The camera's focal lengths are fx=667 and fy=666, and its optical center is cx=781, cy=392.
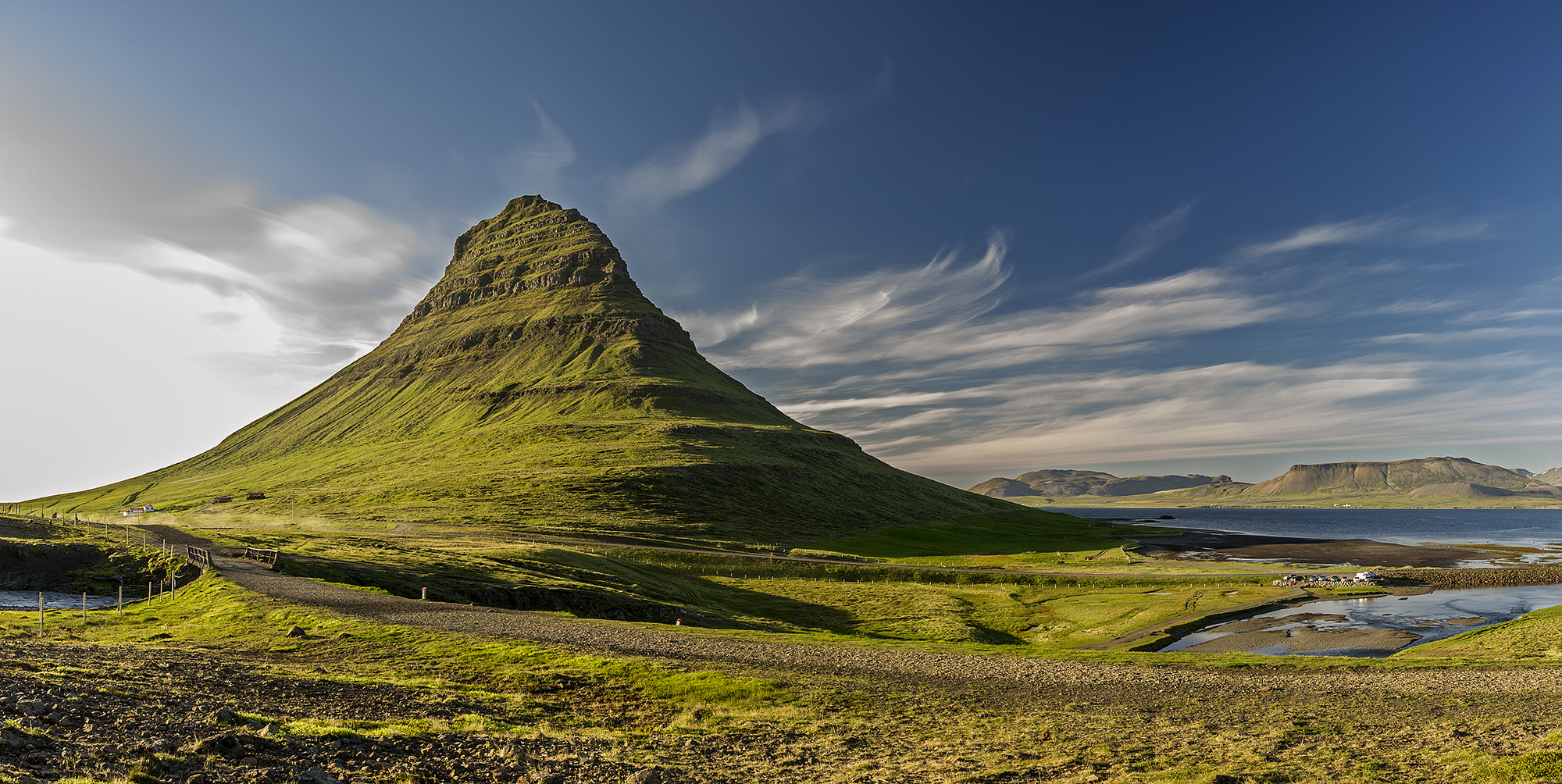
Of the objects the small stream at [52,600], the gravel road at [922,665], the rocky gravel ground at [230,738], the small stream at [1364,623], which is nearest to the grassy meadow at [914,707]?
the gravel road at [922,665]

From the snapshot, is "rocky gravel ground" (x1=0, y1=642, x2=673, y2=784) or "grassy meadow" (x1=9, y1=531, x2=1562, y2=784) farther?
"grassy meadow" (x1=9, y1=531, x2=1562, y2=784)

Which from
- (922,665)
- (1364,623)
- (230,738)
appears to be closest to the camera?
(230,738)

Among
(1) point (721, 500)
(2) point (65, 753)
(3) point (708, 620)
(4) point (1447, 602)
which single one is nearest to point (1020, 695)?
(2) point (65, 753)

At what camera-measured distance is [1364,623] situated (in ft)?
212

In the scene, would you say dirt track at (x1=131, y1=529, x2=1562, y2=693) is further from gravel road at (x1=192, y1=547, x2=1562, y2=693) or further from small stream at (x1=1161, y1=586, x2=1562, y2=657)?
small stream at (x1=1161, y1=586, x2=1562, y2=657)

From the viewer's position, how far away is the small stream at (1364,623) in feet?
180

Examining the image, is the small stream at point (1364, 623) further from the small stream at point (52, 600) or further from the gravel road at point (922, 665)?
the small stream at point (52, 600)

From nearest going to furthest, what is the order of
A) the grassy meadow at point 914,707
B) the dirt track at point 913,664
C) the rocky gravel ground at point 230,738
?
the rocky gravel ground at point 230,738 → the grassy meadow at point 914,707 → the dirt track at point 913,664

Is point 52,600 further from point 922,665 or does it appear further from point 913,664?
point 922,665

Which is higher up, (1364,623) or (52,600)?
(52,600)

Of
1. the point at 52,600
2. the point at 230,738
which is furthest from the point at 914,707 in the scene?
the point at 52,600

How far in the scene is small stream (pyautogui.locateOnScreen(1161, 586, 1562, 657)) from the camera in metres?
54.9

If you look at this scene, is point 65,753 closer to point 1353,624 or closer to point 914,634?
point 914,634

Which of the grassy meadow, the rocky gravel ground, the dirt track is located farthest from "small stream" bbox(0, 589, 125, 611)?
the rocky gravel ground
